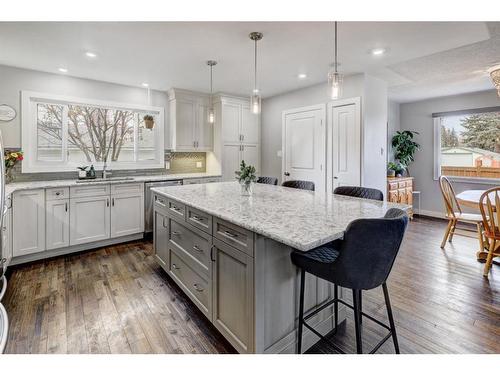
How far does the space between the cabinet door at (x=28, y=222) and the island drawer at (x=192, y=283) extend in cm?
191

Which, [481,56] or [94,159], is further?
[94,159]

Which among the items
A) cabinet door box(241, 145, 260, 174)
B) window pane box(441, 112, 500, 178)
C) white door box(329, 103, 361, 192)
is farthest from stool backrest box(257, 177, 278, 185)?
window pane box(441, 112, 500, 178)

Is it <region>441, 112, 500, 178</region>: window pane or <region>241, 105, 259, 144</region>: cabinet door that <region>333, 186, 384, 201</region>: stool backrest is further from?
<region>441, 112, 500, 178</region>: window pane

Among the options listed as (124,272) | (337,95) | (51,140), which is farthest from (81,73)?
(337,95)

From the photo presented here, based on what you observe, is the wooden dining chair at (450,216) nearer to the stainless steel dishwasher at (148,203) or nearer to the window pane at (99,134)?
the stainless steel dishwasher at (148,203)

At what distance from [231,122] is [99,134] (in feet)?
7.48

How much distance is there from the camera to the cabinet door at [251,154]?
564cm

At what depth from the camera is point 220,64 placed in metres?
3.60

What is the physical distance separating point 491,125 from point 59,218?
24.3ft

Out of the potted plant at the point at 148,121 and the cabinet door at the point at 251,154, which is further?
the cabinet door at the point at 251,154

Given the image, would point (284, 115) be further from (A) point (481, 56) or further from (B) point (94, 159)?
(B) point (94, 159)

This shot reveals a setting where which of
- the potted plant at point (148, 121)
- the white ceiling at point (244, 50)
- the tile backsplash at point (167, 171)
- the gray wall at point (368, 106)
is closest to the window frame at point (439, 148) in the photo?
the white ceiling at point (244, 50)

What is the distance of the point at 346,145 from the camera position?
14.0 feet

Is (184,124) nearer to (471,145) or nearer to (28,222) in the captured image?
(28,222)
